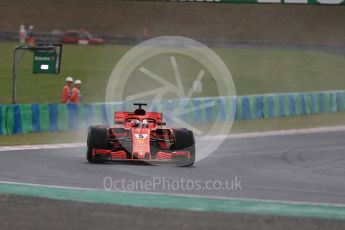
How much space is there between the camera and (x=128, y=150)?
15.8 metres

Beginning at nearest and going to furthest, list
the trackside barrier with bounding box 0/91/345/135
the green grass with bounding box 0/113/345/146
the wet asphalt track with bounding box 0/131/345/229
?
the wet asphalt track with bounding box 0/131/345/229 → the green grass with bounding box 0/113/345/146 → the trackside barrier with bounding box 0/91/345/135

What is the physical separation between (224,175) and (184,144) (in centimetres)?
137

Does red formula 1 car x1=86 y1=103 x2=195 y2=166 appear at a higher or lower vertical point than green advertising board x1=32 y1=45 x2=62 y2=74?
lower

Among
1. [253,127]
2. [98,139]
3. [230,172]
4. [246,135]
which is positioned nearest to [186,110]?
[253,127]

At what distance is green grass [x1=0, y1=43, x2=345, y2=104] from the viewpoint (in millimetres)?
37812

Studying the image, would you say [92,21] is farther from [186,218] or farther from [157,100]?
[186,218]

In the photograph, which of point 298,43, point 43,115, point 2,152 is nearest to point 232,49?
point 298,43

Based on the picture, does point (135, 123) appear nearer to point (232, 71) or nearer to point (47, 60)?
point (47, 60)

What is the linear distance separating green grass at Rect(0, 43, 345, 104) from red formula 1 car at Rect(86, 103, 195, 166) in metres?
17.7

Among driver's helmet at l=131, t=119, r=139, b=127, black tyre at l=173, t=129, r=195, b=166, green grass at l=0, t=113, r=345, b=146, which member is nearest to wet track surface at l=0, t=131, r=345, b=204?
black tyre at l=173, t=129, r=195, b=166

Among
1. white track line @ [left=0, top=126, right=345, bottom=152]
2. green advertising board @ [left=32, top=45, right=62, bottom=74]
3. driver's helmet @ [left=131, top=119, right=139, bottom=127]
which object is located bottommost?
white track line @ [left=0, top=126, right=345, bottom=152]

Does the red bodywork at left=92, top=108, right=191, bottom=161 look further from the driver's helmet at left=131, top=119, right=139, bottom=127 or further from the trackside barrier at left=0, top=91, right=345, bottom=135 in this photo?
the trackside barrier at left=0, top=91, right=345, bottom=135

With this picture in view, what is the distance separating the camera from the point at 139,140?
51.1 ft

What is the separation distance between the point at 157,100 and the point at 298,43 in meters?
32.6
